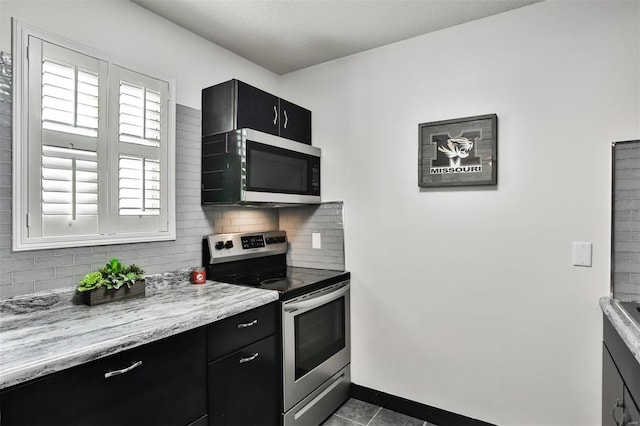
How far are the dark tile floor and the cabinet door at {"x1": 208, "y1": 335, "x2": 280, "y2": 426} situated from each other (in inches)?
21.3

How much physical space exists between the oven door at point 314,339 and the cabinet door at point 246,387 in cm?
9

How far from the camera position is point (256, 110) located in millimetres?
2186

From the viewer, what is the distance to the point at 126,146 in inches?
71.9

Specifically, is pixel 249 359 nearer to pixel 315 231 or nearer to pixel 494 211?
pixel 315 231

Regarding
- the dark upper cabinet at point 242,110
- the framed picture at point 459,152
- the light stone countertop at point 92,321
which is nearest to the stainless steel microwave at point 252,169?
the dark upper cabinet at point 242,110

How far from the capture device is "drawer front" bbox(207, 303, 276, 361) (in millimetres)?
1551

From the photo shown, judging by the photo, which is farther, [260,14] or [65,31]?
[260,14]

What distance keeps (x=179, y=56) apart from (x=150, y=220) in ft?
3.29

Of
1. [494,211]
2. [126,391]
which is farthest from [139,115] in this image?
[494,211]

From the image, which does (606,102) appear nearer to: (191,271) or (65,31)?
(191,271)

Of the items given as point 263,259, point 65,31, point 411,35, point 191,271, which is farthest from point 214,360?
point 411,35

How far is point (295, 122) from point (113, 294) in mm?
1558

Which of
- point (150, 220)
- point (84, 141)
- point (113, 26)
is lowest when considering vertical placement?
point (150, 220)

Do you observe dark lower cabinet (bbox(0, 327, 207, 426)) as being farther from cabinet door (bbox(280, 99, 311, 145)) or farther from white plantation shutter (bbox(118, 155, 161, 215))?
cabinet door (bbox(280, 99, 311, 145))
